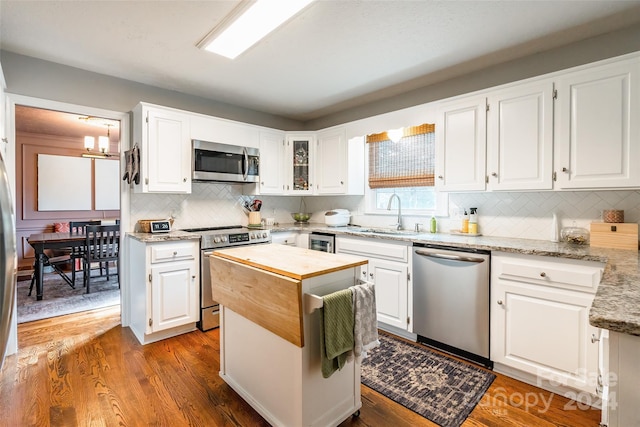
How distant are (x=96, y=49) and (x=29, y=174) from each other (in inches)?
177

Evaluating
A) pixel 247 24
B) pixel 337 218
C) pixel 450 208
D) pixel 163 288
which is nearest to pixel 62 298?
pixel 163 288

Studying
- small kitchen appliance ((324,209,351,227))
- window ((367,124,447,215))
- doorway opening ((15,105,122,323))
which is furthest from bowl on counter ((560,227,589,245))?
doorway opening ((15,105,122,323))

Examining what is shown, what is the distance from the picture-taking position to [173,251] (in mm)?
2859

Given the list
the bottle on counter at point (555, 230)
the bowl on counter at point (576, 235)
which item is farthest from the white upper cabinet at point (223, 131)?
the bowl on counter at point (576, 235)

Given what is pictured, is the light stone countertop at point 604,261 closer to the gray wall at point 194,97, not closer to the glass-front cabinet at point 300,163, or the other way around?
the glass-front cabinet at point 300,163

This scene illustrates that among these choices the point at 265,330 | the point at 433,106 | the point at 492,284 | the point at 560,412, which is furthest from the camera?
the point at 433,106

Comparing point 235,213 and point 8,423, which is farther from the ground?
point 235,213

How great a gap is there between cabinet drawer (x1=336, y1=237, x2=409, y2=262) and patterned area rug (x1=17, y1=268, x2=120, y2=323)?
9.73 feet

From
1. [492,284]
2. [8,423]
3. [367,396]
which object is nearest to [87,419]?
[8,423]

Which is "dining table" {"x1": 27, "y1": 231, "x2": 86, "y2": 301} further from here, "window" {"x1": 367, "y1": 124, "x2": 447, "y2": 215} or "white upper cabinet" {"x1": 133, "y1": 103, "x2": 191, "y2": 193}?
"window" {"x1": 367, "y1": 124, "x2": 447, "y2": 215}

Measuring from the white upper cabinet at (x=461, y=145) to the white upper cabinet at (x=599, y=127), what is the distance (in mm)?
527

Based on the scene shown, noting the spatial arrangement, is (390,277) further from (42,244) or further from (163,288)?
(42,244)

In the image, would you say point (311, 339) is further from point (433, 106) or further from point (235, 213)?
point (235, 213)

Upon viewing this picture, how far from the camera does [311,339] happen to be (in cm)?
157
